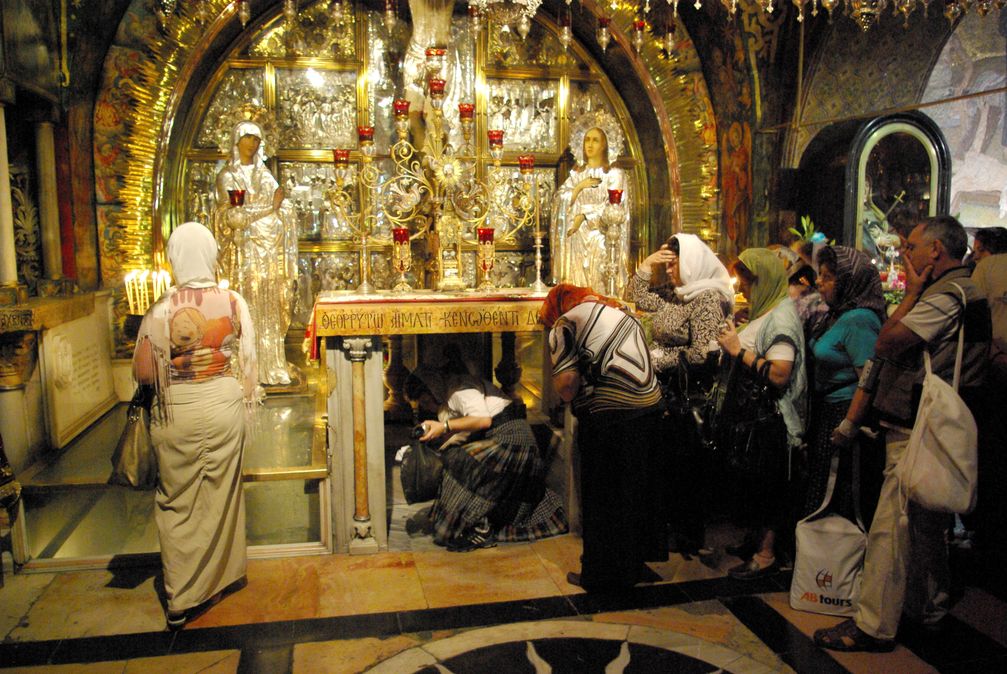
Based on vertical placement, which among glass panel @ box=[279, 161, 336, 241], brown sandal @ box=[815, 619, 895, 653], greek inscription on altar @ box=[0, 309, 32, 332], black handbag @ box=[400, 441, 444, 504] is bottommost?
brown sandal @ box=[815, 619, 895, 653]

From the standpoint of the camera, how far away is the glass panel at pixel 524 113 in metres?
7.98

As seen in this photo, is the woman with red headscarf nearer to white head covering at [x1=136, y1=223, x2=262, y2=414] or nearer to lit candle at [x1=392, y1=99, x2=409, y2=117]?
white head covering at [x1=136, y1=223, x2=262, y2=414]

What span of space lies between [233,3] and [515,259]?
344cm

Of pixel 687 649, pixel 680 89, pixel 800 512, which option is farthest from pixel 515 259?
pixel 687 649

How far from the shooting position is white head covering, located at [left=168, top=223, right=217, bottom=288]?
386 cm

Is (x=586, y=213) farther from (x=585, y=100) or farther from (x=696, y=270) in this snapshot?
(x=696, y=270)

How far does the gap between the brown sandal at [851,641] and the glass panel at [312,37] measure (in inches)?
250

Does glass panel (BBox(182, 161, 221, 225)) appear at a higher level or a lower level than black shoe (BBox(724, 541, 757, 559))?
higher

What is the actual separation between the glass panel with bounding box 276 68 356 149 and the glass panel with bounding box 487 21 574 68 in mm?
1409

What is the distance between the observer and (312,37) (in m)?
7.56

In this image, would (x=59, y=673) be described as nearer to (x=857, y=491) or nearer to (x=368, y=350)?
(x=368, y=350)

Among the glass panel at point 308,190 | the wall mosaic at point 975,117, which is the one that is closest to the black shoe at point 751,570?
the glass panel at point 308,190

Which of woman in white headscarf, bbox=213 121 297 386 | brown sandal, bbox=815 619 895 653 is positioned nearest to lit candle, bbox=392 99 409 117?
woman in white headscarf, bbox=213 121 297 386

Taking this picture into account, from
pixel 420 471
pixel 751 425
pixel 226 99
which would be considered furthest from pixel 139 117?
pixel 751 425
